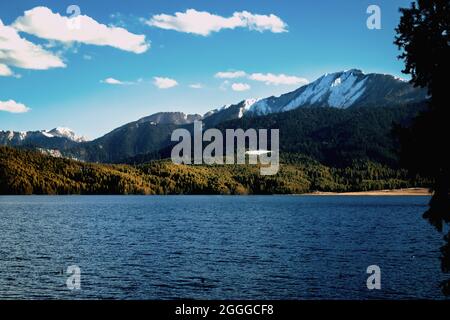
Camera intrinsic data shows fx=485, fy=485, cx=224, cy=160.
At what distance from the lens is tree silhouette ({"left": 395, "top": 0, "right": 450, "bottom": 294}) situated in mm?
29266

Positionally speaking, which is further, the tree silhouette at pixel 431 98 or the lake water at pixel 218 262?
the lake water at pixel 218 262

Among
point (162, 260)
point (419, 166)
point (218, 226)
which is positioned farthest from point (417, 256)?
point (218, 226)

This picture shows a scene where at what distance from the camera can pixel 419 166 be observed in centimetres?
3009

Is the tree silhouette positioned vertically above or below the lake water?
above

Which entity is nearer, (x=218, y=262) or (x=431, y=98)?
(x=431, y=98)

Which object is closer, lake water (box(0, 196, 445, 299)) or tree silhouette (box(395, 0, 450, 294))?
Result: tree silhouette (box(395, 0, 450, 294))

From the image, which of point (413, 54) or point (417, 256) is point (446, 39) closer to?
point (413, 54)

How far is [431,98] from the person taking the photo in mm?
30609

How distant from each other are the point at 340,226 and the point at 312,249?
53.7m

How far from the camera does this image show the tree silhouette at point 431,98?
2927cm

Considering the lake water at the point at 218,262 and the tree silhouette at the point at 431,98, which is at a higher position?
the tree silhouette at the point at 431,98

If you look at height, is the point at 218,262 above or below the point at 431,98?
below

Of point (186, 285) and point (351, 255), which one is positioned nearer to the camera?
point (186, 285)
